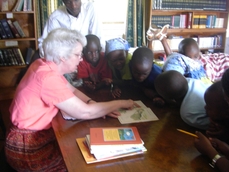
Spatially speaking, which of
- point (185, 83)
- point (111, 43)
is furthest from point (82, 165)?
point (111, 43)

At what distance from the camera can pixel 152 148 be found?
1.13 m

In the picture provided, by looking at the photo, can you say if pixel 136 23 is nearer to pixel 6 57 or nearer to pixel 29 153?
pixel 6 57

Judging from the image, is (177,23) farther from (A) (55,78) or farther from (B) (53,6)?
(A) (55,78)

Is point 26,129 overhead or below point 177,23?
below

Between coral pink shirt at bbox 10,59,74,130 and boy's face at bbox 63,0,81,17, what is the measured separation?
1.22 metres

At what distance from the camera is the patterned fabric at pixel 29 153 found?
1.39m

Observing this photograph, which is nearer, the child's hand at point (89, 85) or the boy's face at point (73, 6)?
the child's hand at point (89, 85)

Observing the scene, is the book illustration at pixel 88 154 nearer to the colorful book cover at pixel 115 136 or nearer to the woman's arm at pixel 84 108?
the colorful book cover at pixel 115 136

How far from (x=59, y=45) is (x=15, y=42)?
2.70 m

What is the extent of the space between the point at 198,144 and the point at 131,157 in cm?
30

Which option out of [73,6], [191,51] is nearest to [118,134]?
[191,51]

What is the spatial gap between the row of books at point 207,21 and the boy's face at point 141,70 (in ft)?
10.8

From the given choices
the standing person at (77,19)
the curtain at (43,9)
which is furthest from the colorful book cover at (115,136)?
the curtain at (43,9)

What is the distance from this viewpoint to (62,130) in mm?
1312
